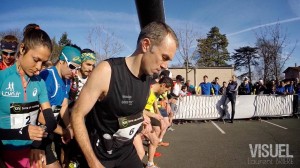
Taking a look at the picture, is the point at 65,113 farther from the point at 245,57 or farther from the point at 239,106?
the point at 245,57

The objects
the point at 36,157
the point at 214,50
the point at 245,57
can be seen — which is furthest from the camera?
the point at 245,57

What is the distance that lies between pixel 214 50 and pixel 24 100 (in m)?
58.4

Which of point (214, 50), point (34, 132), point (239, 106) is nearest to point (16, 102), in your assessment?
point (34, 132)

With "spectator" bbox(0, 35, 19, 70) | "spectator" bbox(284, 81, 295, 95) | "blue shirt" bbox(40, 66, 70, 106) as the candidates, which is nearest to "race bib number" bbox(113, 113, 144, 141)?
"blue shirt" bbox(40, 66, 70, 106)

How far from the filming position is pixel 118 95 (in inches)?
86.4

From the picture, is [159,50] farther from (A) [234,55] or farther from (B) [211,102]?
(A) [234,55]

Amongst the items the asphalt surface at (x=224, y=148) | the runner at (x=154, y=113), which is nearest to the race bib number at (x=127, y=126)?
the runner at (x=154, y=113)

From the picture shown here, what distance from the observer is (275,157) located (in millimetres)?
5977

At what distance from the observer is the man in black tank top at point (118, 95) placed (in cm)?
207

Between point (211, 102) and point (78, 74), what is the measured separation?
9.58 m

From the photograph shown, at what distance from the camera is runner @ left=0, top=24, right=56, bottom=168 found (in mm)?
2307

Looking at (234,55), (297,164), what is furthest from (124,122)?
(234,55)

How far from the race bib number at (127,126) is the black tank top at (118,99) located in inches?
1.5

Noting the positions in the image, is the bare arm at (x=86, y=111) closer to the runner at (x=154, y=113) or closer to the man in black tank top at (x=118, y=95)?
the man in black tank top at (x=118, y=95)
